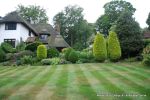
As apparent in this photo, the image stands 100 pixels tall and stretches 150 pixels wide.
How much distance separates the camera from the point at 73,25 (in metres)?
82.9

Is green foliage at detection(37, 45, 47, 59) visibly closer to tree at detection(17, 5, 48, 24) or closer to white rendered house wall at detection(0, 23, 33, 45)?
white rendered house wall at detection(0, 23, 33, 45)

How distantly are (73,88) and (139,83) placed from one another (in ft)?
11.1

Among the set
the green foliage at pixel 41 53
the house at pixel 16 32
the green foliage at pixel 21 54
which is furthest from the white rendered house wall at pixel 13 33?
the green foliage at pixel 41 53

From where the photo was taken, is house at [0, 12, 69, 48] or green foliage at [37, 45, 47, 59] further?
house at [0, 12, 69, 48]

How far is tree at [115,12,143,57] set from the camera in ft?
Answer: 126

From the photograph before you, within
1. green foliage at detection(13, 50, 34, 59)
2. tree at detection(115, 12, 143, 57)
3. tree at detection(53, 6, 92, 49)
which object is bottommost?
green foliage at detection(13, 50, 34, 59)

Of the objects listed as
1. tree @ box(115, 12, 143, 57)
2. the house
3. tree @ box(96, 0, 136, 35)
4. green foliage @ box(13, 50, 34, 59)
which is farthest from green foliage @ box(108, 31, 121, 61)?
tree @ box(96, 0, 136, 35)

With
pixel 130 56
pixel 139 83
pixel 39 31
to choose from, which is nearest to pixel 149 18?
pixel 39 31

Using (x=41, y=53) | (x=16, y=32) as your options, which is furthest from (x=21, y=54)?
(x=16, y=32)

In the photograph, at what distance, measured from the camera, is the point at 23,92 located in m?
13.6

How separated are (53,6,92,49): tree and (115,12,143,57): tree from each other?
4214 centimetres

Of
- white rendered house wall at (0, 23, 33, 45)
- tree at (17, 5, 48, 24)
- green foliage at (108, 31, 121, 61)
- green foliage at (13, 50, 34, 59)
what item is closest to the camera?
green foliage at (108, 31, 121, 61)

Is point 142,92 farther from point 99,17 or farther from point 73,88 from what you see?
point 99,17

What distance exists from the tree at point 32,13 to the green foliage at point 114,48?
4477cm
